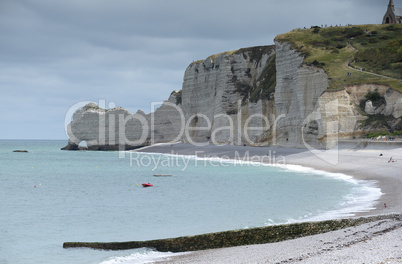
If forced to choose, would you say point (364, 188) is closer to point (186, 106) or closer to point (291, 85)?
point (291, 85)

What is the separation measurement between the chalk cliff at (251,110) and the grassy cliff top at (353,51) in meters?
1.30

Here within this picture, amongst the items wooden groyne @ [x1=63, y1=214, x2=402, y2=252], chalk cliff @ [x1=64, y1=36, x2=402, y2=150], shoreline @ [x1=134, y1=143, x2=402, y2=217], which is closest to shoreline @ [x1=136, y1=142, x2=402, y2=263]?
shoreline @ [x1=134, y1=143, x2=402, y2=217]

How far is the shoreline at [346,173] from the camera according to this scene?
36.5ft

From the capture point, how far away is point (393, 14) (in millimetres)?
95312

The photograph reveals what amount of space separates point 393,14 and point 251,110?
139ft

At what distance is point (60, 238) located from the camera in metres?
16.8

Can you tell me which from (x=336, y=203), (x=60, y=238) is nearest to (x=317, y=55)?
(x=336, y=203)

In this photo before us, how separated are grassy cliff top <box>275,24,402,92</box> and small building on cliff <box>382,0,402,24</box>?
20896 millimetres

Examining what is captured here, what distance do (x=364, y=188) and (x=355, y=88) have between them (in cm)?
3012

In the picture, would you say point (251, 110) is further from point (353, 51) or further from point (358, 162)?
point (358, 162)

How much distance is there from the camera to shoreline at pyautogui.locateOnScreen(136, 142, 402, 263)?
11.1 m

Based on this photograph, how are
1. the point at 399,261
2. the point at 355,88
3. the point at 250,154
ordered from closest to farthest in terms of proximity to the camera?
the point at 399,261
the point at 355,88
the point at 250,154

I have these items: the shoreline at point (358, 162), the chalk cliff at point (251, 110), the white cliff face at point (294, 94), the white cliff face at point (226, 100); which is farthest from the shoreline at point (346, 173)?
the white cliff face at point (226, 100)

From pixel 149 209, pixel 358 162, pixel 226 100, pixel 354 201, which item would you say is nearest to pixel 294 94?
pixel 226 100
